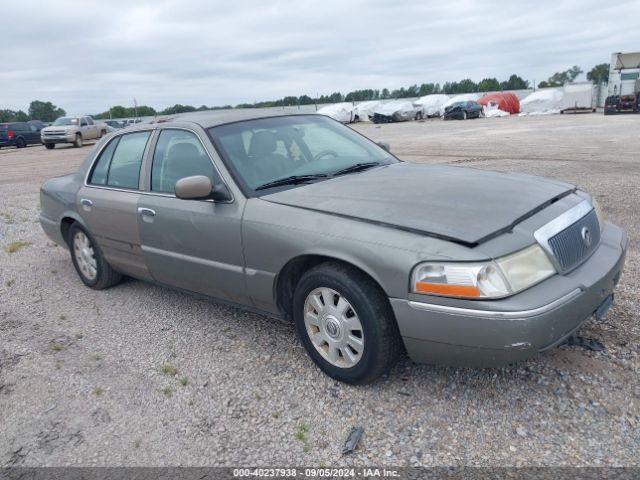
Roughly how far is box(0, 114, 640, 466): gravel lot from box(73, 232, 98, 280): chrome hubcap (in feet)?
1.84

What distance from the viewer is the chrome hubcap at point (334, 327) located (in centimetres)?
307

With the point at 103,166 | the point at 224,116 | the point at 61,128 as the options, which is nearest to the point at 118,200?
the point at 103,166

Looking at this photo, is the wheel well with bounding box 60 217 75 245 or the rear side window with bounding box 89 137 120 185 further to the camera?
the wheel well with bounding box 60 217 75 245

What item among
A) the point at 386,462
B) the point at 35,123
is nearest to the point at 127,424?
the point at 386,462

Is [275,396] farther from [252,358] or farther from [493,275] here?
[493,275]

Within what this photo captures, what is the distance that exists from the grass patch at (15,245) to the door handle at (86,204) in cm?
264

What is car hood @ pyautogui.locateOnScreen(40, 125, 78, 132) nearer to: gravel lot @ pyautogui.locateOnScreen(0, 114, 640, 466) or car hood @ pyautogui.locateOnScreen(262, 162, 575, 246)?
gravel lot @ pyautogui.locateOnScreen(0, 114, 640, 466)

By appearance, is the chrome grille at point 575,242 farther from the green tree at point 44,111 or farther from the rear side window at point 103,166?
the green tree at point 44,111

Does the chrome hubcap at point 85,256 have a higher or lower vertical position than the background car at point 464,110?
lower

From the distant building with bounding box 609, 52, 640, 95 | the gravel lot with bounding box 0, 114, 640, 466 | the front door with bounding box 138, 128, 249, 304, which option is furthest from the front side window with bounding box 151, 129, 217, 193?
the distant building with bounding box 609, 52, 640, 95

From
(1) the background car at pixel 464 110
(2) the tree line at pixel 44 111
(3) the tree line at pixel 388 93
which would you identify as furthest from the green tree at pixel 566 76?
(2) the tree line at pixel 44 111

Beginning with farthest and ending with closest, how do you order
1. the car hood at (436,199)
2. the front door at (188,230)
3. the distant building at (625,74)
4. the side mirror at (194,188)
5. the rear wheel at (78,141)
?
the distant building at (625,74), the rear wheel at (78,141), the front door at (188,230), the side mirror at (194,188), the car hood at (436,199)

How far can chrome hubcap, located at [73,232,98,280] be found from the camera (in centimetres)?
512

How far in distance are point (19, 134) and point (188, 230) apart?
32.7 metres
